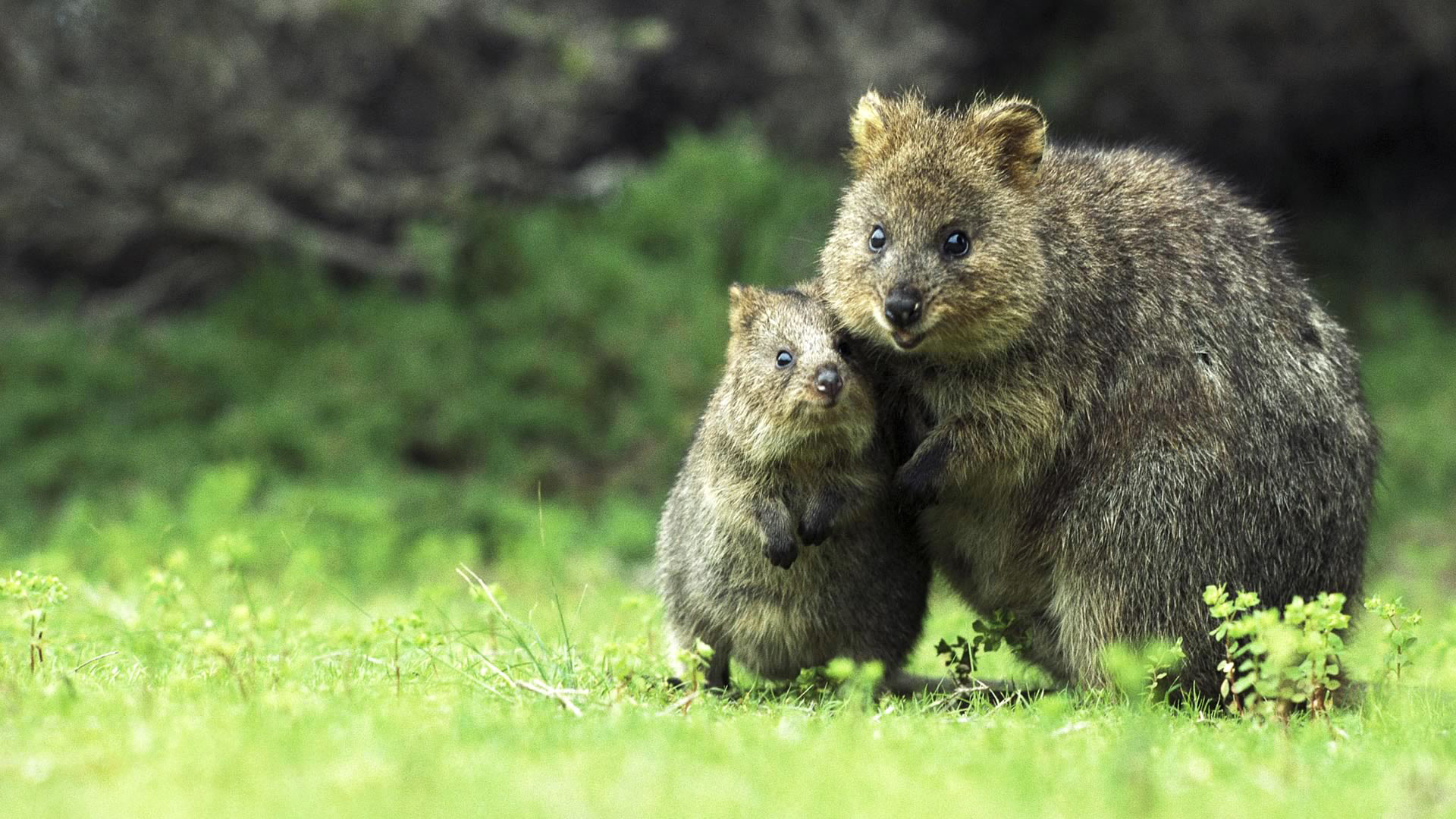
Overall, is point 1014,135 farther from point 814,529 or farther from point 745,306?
point 814,529

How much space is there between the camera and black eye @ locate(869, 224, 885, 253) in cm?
681

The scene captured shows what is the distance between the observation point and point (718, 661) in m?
7.23

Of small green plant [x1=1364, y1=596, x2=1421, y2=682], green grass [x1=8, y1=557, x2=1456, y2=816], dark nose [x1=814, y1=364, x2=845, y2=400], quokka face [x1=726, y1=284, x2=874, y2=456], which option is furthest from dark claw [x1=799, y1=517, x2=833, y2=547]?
small green plant [x1=1364, y1=596, x2=1421, y2=682]

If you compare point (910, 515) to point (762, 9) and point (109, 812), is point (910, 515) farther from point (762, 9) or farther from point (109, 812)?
point (762, 9)

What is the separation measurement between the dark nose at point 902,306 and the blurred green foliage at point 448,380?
648 cm

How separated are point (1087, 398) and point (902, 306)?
1.05 m

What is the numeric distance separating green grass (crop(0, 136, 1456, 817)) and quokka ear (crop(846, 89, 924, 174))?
1052mm

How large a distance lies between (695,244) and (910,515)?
8333mm

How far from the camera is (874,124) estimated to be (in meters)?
7.27

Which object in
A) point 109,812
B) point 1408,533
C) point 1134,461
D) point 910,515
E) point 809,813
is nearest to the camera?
point 109,812

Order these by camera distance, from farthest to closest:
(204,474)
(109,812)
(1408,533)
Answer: (1408,533) < (204,474) < (109,812)

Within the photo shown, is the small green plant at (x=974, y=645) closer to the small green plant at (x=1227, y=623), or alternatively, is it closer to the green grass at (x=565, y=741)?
the green grass at (x=565, y=741)

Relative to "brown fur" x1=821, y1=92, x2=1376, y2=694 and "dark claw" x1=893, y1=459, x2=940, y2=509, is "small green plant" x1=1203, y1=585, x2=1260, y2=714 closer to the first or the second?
"brown fur" x1=821, y1=92, x2=1376, y2=694

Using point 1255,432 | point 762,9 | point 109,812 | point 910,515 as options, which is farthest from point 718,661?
point 762,9
